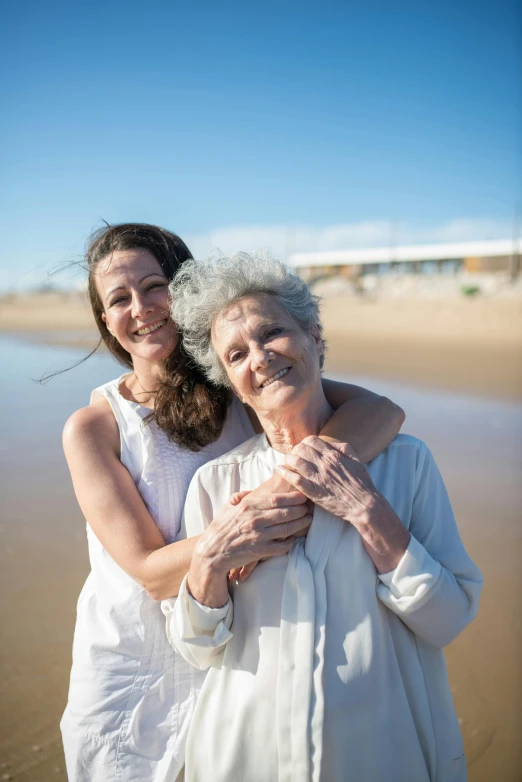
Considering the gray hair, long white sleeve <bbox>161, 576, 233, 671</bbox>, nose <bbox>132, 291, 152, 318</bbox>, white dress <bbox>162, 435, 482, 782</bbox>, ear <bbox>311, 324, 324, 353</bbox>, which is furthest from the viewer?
nose <bbox>132, 291, 152, 318</bbox>

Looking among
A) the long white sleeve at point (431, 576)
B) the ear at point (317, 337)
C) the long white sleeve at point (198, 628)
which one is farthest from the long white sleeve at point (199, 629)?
the ear at point (317, 337)

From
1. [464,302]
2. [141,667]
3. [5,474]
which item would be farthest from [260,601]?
[464,302]

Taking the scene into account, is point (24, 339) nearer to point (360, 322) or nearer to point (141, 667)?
point (360, 322)

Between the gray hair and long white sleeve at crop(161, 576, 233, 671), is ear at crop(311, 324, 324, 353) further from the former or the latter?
long white sleeve at crop(161, 576, 233, 671)

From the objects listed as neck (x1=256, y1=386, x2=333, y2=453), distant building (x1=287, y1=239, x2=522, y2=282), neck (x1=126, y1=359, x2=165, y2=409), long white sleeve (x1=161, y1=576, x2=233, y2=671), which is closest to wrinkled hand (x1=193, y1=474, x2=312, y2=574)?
long white sleeve (x1=161, y1=576, x2=233, y2=671)

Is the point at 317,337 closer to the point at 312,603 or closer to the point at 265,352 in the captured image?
the point at 265,352

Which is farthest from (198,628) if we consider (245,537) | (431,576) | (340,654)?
(431,576)

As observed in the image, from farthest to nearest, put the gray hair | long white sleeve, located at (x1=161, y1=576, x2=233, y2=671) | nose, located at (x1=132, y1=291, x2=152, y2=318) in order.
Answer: nose, located at (x1=132, y1=291, x2=152, y2=318), the gray hair, long white sleeve, located at (x1=161, y1=576, x2=233, y2=671)

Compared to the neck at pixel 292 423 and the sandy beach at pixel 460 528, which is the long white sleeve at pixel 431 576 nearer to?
the neck at pixel 292 423

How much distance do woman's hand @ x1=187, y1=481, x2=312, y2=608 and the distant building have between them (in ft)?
122

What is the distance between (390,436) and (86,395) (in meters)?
12.7

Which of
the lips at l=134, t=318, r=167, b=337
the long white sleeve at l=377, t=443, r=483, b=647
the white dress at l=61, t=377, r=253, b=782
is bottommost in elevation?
the white dress at l=61, t=377, r=253, b=782

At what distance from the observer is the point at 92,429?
8.19 ft

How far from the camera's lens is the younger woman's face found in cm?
256
